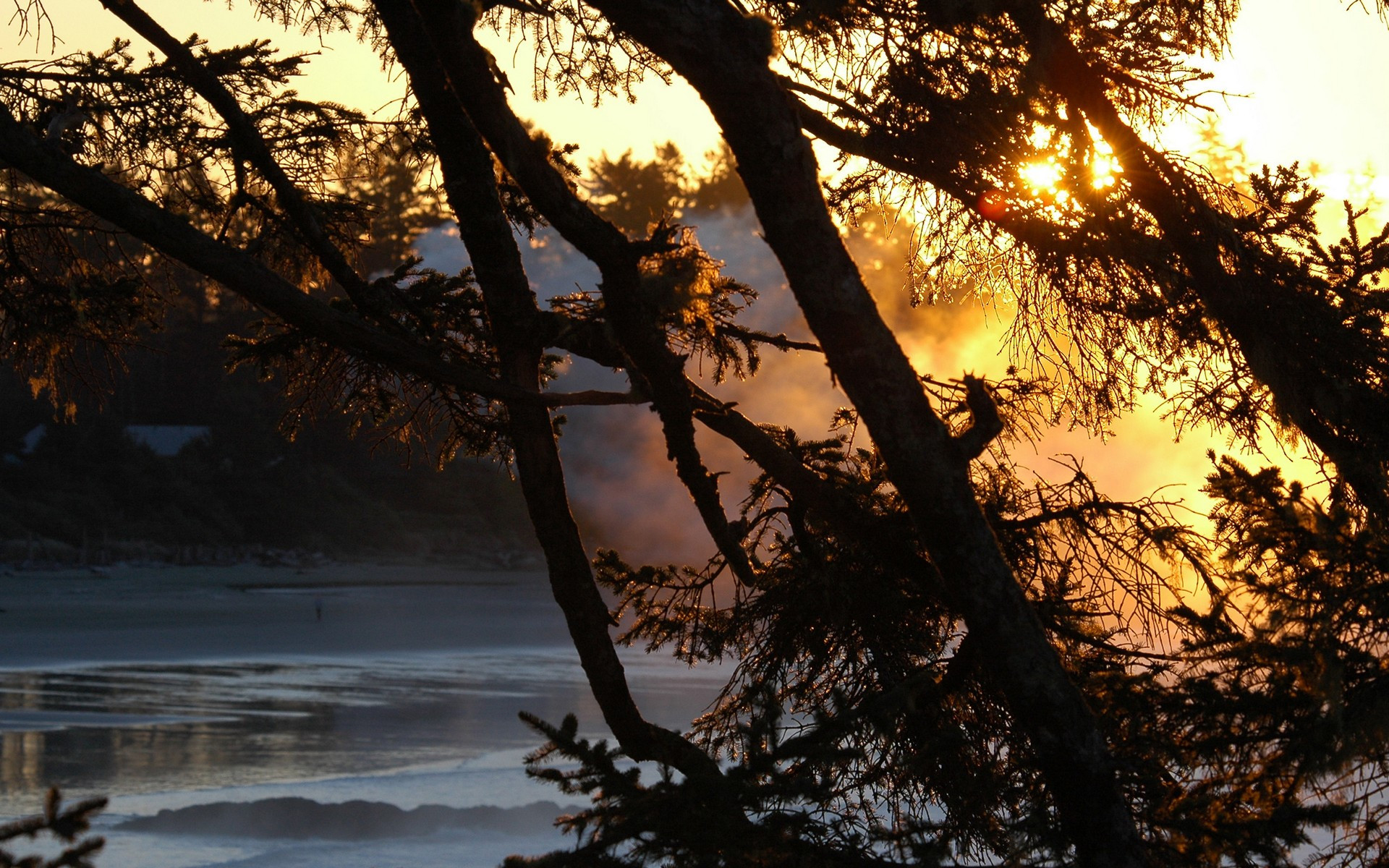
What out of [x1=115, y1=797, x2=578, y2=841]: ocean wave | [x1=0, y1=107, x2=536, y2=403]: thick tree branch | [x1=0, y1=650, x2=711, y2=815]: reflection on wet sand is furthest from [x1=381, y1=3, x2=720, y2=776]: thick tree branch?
[x1=0, y1=650, x2=711, y2=815]: reflection on wet sand

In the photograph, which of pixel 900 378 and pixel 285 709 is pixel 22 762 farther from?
pixel 900 378

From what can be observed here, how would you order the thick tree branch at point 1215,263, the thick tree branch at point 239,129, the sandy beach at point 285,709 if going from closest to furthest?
the thick tree branch at point 1215,263
the thick tree branch at point 239,129
the sandy beach at point 285,709

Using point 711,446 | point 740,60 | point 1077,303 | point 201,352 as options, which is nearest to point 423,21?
point 740,60

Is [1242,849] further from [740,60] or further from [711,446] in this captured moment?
[711,446]

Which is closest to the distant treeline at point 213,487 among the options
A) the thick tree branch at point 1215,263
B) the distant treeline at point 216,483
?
the distant treeline at point 216,483

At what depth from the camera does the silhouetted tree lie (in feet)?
11.6

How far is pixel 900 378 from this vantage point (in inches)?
150

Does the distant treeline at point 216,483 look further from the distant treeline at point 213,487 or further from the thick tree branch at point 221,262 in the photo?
the thick tree branch at point 221,262

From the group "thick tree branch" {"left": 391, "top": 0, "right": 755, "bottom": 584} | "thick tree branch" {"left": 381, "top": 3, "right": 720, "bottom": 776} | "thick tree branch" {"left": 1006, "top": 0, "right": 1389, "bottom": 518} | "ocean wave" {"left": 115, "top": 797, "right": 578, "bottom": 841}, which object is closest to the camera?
"thick tree branch" {"left": 391, "top": 0, "right": 755, "bottom": 584}

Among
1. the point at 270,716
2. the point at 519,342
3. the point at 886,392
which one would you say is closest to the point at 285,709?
the point at 270,716

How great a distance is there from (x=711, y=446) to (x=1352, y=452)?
32533 mm

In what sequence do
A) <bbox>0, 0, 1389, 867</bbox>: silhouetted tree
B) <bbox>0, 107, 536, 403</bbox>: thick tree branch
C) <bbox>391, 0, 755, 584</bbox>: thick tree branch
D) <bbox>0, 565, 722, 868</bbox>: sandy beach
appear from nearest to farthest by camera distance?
1. <bbox>0, 0, 1389, 867</bbox>: silhouetted tree
2. <bbox>391, 0, 755, 584</bbox>: thick tree branch
3. <bbox>0, 107, 536, 403</bbox>: thick tree branch
4. <bbox>0, 565, 722, 868</bbox>: sandy beach

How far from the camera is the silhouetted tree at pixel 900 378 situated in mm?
3531

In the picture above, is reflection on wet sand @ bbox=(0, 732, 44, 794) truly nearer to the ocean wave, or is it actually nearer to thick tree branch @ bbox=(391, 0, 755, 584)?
the ocean wave
